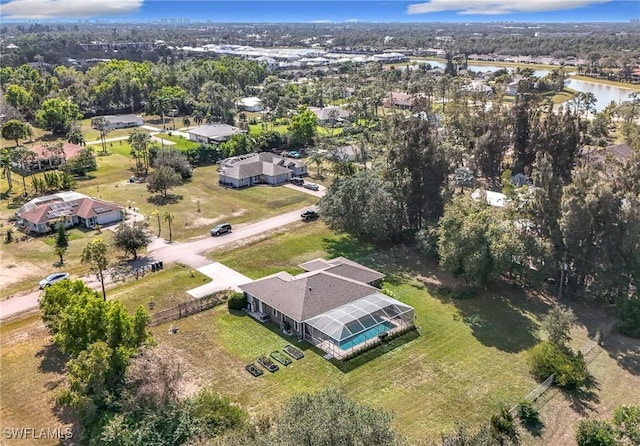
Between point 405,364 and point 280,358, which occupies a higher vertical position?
point 280,358

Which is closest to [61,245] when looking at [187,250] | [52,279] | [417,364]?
[52,279]

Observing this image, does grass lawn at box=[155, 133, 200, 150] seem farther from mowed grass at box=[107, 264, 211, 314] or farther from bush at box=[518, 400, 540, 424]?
bush at box=[518, 400, 540, 424]

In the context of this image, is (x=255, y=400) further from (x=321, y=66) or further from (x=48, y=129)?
(x=321, y=66)

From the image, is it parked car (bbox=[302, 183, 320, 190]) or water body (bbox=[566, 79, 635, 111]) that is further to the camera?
water body (bbox=[566, 79, 635, 111])

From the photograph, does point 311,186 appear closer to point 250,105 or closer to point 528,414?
point 528,414

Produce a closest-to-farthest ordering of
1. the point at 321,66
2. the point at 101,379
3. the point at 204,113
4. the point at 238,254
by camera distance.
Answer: the point at 101,379, the point at 238,254, the point at 204,113, the point at 321,66

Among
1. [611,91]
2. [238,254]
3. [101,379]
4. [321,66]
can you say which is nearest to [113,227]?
[238,254]

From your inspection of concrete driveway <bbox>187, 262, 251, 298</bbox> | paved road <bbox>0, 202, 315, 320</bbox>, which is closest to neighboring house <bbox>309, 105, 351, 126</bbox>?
paved road <bbox>0, 202, 315, 320</bbox>
